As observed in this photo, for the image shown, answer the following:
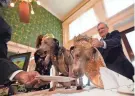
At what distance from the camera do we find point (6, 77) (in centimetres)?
65

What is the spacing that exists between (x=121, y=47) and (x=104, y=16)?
158cm

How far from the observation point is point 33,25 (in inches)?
123

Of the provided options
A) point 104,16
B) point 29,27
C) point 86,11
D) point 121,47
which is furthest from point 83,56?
point 29,27

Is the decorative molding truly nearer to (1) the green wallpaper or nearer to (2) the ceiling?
(1) the green wallpaper

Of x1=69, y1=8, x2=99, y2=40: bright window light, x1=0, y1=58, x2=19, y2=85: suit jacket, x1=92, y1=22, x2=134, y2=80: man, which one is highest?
x1=69, y1=8, x2=99, y2=40: bright window light

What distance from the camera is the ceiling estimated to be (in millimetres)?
2956

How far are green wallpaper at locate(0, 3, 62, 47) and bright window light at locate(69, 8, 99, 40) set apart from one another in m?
0.28

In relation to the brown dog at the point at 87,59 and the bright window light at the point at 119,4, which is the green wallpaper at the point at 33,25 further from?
the brown dog at the point at 87,59

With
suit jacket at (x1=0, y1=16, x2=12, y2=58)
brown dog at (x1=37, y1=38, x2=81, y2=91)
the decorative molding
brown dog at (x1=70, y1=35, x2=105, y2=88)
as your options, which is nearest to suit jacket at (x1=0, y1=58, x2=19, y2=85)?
suit jacket at (x1=0, y1=16, x2=12, y2=58)

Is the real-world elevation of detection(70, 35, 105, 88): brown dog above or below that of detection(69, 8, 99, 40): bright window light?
below

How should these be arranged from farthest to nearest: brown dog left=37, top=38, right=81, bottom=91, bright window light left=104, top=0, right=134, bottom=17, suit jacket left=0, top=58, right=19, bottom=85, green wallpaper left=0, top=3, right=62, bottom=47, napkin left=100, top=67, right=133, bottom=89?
green wallpaper left=0, top=3, right=62, bottom=47 → brown dog left=37, top=38, right=81, bottom=91 → bright window light left=104, top=0, right=134, bottom=17 → suit jacket left=0, top=58, right=19, bottom=85 → napkin left=100, top=67, right=133, bottom=89

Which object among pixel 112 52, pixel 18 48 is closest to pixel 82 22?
pixel 18 48

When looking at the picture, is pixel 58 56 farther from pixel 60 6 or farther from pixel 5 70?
pixel 60 6

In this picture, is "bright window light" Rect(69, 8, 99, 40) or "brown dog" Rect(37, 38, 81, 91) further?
"bright window light" Rect(69, 8, 99, 40)
